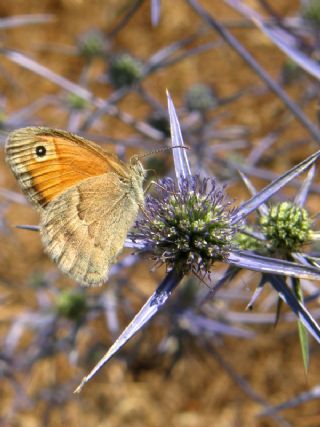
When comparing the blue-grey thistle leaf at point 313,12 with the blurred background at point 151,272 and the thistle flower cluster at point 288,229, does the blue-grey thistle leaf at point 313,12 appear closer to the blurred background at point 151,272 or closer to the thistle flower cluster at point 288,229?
the blurred background at point 151,272

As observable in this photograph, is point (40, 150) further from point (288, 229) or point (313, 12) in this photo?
point (313, 12)

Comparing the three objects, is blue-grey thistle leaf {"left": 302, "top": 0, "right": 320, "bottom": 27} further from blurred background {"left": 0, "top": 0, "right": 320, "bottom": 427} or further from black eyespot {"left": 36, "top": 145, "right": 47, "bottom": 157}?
black eyespot {"left": 36, "top": 145, "right": 47, "bottom": 157}

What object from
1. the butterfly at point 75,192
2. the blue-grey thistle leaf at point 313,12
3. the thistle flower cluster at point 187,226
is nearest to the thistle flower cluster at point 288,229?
the thistle flower cluster at point 187,226

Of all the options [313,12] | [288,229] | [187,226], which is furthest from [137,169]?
[313,12]

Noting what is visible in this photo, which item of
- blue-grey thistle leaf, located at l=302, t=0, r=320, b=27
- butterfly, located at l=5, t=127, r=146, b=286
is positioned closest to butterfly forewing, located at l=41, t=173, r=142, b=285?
butterfly, located at l=5, t=127, r=146, b=286

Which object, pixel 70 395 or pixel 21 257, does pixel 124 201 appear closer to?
pixel 70 395

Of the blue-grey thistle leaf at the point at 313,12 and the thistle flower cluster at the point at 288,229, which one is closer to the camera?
the thistle flower cluster at the point at 288,229
